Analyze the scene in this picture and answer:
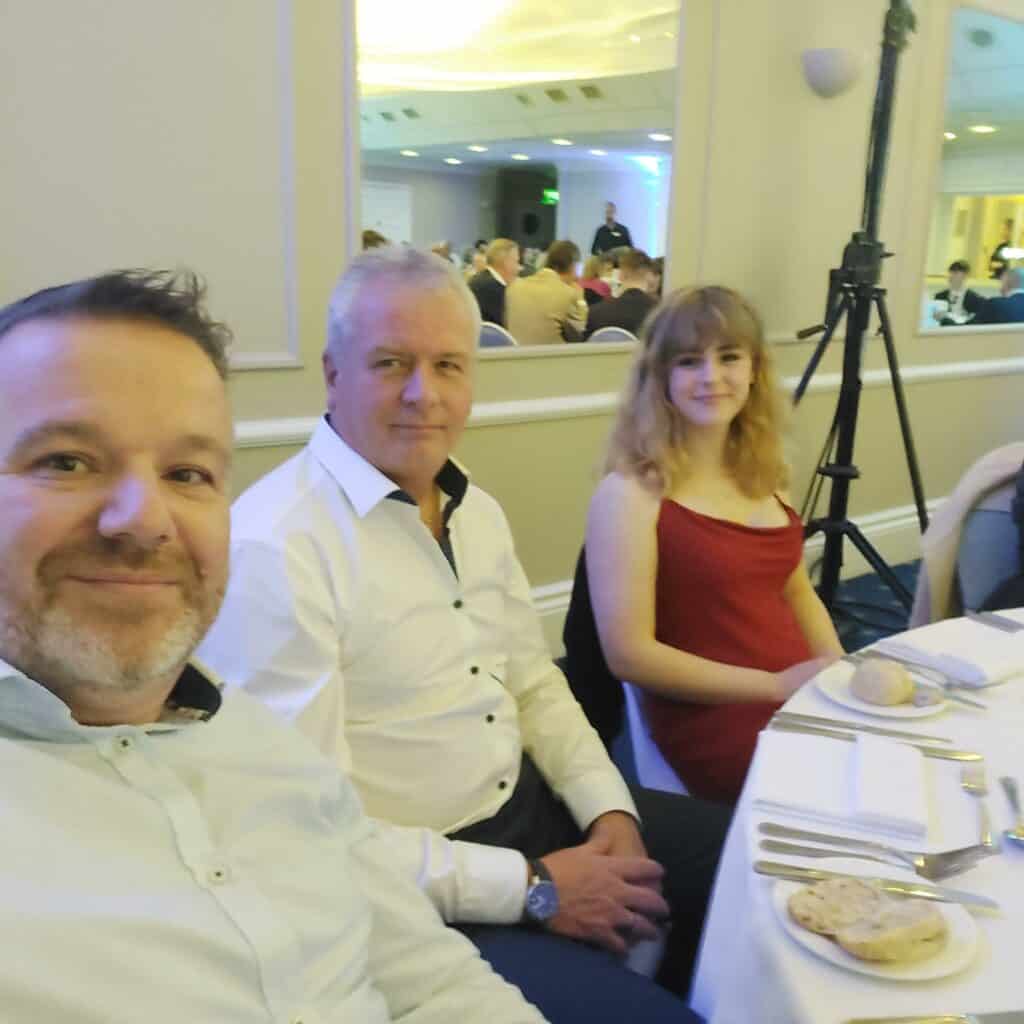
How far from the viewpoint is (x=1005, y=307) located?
4879 millimetres

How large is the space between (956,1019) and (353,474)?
35.7 inches

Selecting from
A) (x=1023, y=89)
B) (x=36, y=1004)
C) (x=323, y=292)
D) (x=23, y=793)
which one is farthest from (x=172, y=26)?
(x=1023, y=89)

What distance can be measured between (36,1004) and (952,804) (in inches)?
34.1

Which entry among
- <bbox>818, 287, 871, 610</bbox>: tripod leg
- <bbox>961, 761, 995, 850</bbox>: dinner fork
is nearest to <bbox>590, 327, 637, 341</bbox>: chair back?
<bbox>818, 287, 871, 610</bbox>: tripod leg

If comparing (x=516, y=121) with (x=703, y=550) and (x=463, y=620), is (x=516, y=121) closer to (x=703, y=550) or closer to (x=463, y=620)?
(x=703, y=550)

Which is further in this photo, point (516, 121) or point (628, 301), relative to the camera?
point (628, 301)

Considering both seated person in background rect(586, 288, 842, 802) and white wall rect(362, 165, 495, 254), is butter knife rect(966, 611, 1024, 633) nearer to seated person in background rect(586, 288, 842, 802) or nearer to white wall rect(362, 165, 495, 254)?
seated person in background rect(586, 288, 842, 802)

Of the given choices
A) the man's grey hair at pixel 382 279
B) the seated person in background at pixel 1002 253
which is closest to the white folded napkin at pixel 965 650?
the man's grey hair at pixel 382 279

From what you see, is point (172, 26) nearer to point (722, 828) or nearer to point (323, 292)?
point (323, 292)

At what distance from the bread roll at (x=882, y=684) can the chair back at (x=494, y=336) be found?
6.08 ft

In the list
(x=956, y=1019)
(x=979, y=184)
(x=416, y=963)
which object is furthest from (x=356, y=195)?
(x=979, y=184)

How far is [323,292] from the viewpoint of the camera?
2559mm

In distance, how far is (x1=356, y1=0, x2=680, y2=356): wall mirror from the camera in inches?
102

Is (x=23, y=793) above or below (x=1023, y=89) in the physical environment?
below
